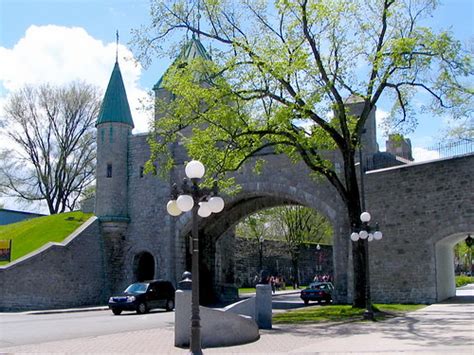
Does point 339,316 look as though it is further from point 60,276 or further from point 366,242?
point 60,276

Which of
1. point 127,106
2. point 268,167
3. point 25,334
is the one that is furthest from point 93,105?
point 25,334

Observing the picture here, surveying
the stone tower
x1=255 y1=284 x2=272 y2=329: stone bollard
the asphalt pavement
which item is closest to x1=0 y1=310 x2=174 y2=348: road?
the asphalt pavement

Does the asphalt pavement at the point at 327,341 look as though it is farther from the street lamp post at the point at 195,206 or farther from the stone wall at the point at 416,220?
the stone wall at the point at 416,220

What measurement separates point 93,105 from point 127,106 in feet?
55.5

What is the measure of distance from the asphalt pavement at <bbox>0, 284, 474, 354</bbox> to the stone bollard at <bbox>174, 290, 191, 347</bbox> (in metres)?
0.28

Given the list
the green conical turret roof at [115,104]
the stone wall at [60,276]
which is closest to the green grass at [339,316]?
the stone wall at [60,276]

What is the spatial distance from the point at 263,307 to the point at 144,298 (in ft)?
33.5

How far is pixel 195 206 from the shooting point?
10031mm

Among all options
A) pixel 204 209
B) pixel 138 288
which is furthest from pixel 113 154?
pixel 204 209

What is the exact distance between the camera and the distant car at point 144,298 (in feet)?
77.7

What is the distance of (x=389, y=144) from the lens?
3173 cm

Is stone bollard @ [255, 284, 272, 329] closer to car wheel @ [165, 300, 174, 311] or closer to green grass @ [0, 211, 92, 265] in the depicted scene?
car wheel @ [165, 300, 174, 311]

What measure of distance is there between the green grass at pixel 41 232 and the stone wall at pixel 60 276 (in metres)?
1.37

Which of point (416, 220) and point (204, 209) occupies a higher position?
point (416, 220)
